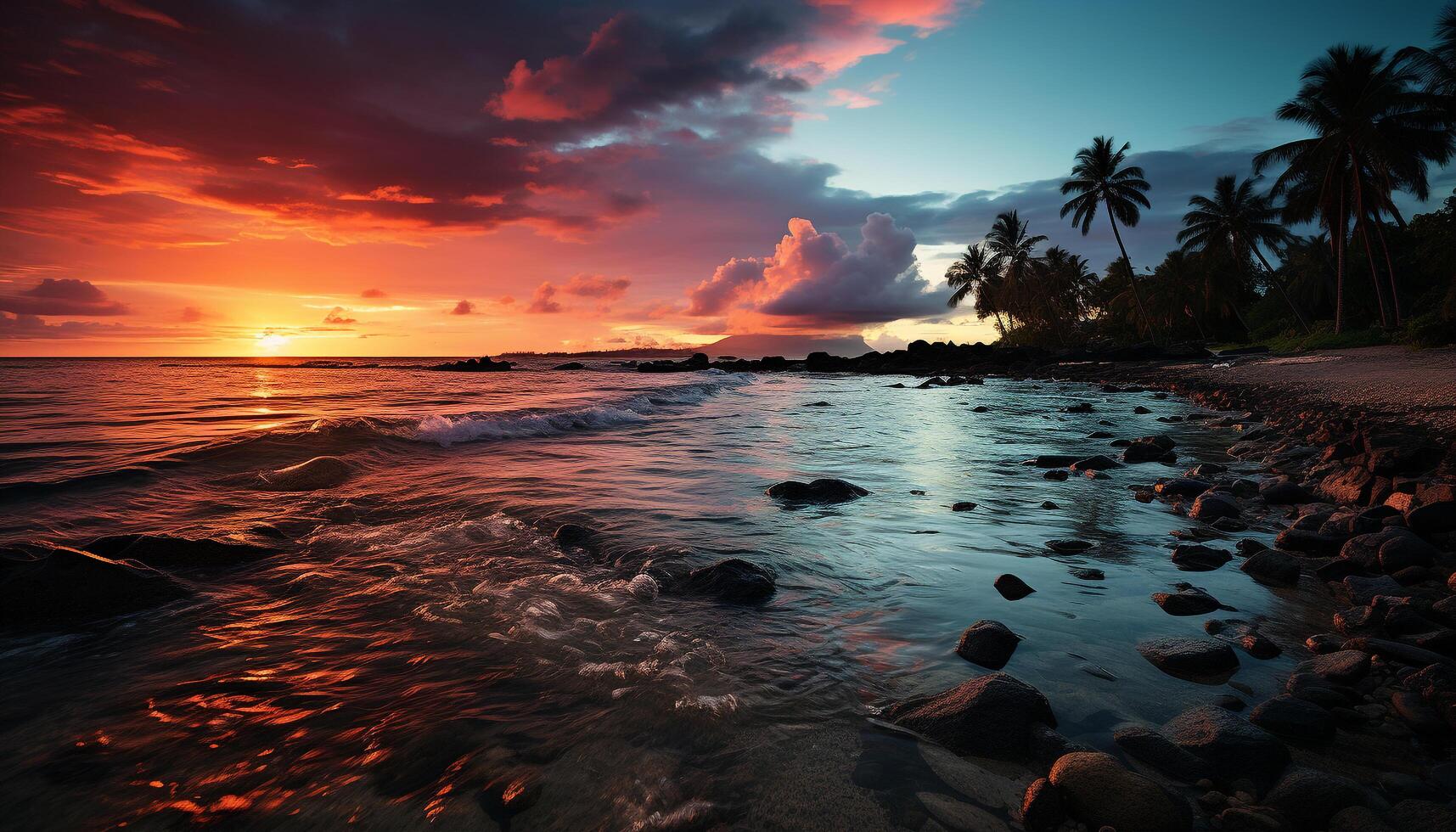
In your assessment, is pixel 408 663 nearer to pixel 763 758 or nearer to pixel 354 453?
A: pixel 763 758

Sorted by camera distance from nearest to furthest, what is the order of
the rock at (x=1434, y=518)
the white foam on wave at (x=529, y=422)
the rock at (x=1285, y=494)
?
1. the rock at (x=1434, y=518)
2. the rock at (x=1285, y=494)
3. the white foam on wave at (x=529, y=422)

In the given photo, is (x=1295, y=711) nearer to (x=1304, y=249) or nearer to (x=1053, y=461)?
(x=1053, y=461)

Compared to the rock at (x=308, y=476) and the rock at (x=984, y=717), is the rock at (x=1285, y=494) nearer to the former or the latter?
the rock at (x=984, y=717)

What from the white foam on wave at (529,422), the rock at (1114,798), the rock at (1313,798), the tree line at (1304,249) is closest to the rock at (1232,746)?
the rock at (1313,798)

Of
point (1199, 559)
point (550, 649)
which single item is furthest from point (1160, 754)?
point (1199, 559)

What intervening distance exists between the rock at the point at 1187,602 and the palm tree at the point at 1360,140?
1507 inches

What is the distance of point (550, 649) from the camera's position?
335 cm

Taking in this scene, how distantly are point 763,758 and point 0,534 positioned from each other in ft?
25.1

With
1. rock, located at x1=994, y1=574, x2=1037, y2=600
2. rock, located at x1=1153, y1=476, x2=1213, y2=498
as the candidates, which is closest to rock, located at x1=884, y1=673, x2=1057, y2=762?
rock, located at x1=994, y1=574, x2=1037, y2=600

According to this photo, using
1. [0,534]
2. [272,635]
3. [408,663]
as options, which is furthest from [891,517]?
[0,534]

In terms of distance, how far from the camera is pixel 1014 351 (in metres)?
48.1

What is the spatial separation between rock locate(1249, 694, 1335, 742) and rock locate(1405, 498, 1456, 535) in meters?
3.38

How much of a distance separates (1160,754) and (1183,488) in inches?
221

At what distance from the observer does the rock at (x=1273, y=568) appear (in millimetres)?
4125
